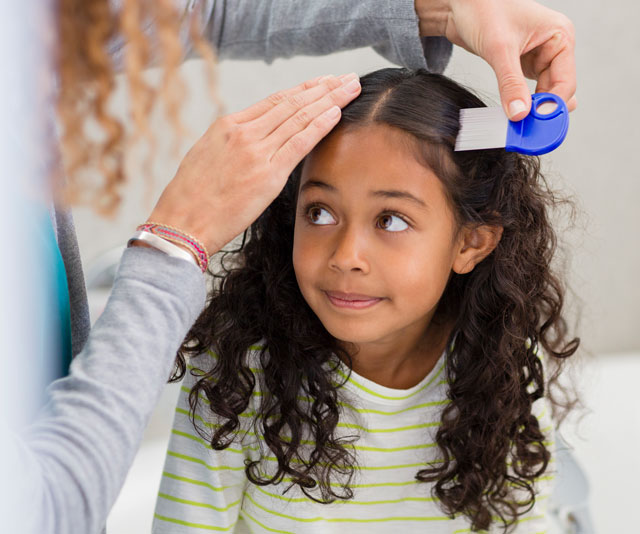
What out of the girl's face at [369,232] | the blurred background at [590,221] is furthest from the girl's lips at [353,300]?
the blurred background at [590,221]

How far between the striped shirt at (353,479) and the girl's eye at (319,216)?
0.20 meters

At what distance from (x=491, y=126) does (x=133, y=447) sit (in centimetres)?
46

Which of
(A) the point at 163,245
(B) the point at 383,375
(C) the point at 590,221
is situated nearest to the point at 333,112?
(A) the point at 163,245

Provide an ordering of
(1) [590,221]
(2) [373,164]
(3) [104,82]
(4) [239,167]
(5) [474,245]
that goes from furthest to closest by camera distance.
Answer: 1. (1) [590,221]
2. (5) [474,245]
3. (2) [373,164]
4. (4) [239,167]
5. (3) [104,82]

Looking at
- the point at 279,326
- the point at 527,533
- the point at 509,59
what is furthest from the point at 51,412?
the point at 527,533

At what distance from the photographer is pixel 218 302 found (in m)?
0.94

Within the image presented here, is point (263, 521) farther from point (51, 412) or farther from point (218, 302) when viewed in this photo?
point (51, 412)

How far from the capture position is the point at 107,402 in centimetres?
53

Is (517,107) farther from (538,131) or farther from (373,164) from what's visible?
(373,164)

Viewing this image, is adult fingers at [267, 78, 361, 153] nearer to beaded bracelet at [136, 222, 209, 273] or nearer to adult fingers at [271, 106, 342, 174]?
adult fingers at [271, 106, 342, 174]

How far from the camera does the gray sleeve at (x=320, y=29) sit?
0.87 m

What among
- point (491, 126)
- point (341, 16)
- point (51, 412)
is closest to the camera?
point (51, 412)

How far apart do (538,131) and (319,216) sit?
0.79 ft

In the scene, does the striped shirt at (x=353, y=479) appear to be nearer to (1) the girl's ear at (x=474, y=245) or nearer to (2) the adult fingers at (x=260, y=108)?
(1) the girl's ear at (x=474, y=245)
